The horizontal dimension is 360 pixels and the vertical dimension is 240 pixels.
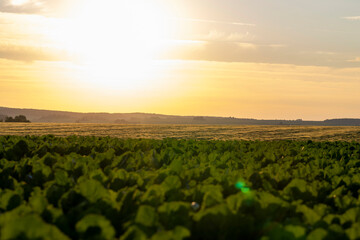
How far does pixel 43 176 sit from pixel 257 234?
3.00 metres

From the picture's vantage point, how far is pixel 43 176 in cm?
498

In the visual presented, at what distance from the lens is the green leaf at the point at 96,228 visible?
101 inches

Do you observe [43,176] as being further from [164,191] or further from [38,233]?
[38,233]

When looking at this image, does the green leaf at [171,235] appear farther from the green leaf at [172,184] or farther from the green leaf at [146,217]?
the green leaf at [172,184]

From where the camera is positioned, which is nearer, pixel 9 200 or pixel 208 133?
pixel 9 200

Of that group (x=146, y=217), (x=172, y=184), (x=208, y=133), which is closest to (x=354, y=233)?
(x=146, y=217)

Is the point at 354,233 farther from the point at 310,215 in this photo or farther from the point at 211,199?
the point at 211,199

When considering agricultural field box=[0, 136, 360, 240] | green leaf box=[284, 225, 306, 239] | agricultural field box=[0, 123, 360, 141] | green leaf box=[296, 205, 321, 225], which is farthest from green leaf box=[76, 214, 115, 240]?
agricultural field box=[0, 123, 360, 141]

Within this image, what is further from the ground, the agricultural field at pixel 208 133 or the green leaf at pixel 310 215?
the green leaf at pixel 310 215

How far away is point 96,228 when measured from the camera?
2598mm

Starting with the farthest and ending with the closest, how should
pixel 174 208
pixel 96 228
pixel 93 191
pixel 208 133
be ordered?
pixel 208 133, pixel 93 191, pixel 174 208, pixel 96 228

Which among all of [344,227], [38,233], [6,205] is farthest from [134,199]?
[344,227]

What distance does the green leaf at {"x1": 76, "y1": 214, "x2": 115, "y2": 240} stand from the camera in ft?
8.39

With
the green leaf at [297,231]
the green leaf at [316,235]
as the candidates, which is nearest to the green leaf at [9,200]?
the green leaf at [297,231]
